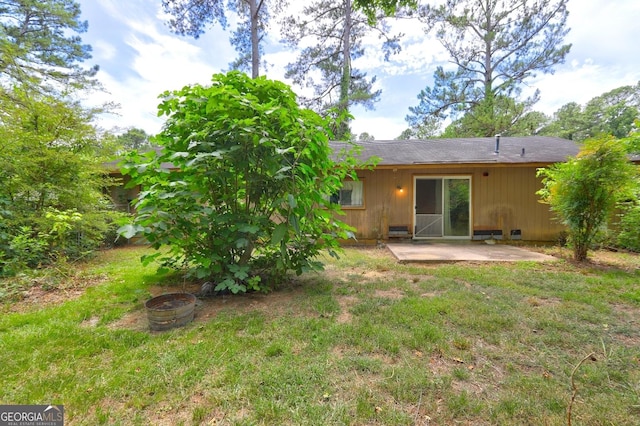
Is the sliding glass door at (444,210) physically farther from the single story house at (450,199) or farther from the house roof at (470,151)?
the house roof at (470,151)

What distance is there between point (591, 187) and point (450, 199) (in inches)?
130

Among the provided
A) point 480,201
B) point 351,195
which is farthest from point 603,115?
point 351,195

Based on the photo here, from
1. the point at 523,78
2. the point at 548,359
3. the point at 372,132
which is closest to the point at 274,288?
the point at 548,359

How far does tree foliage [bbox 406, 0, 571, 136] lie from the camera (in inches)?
551

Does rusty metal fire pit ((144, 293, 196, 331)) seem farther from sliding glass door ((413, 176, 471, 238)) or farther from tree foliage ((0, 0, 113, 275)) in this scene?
sliding glass door ((413, 176, 471, 238))

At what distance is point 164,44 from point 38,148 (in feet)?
26.5

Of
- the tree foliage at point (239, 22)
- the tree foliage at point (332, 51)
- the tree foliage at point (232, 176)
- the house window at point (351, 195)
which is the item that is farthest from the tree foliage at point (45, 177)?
the tree foliage at point (332, 51)

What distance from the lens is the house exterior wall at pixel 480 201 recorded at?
7.55m

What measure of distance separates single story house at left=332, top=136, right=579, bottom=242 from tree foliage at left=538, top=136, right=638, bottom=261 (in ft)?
7.64

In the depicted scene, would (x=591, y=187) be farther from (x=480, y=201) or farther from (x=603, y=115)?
(x=603, y=115)

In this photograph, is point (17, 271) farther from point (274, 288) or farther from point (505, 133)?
point (505, 133)

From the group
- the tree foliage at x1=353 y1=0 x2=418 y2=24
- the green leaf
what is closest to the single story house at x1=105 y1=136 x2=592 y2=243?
the tree foliage at x1=353 y1=0 x2=418 y2=24

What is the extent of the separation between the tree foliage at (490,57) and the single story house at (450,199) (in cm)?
826

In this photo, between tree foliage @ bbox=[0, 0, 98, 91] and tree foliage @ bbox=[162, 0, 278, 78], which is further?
tree foliage @ bbox=[0, 0, 98, 91]
